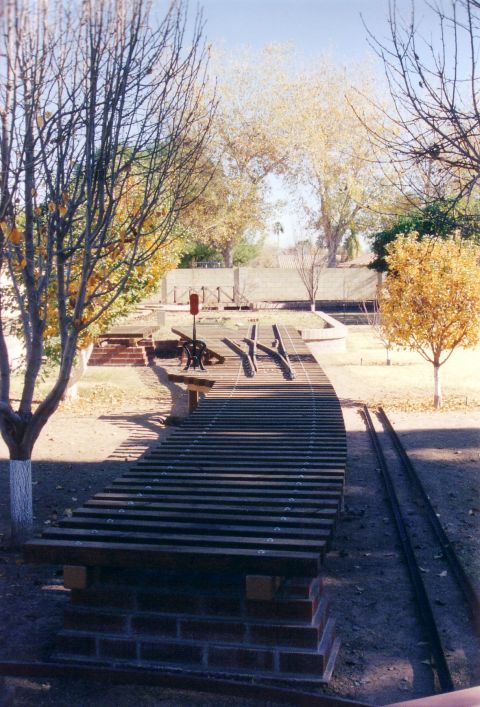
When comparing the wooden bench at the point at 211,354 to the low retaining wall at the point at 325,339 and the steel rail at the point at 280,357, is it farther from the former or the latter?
the low retaining wall at the point at 325,339

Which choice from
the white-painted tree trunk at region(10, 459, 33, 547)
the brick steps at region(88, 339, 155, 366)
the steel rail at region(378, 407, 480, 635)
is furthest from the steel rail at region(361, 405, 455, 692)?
the brick steps at region(88, 339, 155, 366)

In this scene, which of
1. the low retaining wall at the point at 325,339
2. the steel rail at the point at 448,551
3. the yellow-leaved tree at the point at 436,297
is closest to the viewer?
the steel rail at the point at 448,551

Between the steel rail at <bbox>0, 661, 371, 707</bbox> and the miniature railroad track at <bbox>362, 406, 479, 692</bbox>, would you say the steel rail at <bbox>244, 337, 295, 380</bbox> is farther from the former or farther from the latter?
the steel rail at <bbox>0, 661, 371, 707</bbox>

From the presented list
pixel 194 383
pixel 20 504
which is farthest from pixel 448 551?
pixel 194 383

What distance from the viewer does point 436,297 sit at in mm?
14625

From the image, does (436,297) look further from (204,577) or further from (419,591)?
(204,577)

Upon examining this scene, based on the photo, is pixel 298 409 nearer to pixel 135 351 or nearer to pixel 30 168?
pixel 30 168

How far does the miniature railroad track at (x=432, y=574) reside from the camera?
469 cm

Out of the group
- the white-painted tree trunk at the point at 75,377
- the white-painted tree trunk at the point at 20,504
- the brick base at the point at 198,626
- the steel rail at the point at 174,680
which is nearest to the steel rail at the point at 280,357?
the white-painted tree trunk at the point at 75,377

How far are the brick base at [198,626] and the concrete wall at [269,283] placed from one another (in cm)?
3851

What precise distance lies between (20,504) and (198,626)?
2.78 meters

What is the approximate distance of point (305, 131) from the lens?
4494 centimetres

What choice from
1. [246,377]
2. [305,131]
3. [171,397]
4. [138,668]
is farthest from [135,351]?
[305,131]

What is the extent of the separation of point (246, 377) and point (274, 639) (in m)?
7.40
